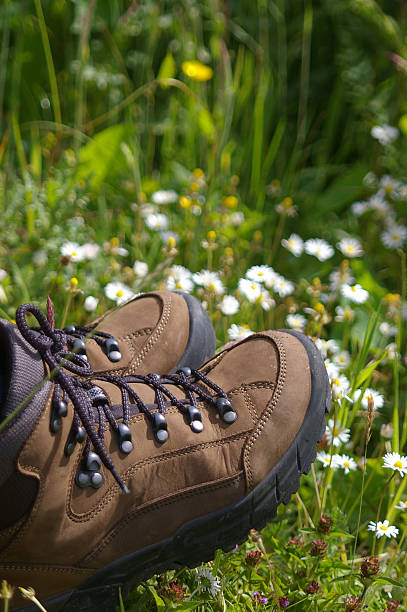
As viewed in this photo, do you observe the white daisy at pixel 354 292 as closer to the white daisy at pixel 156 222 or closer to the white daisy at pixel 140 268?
the white daisy at pixel 140 268

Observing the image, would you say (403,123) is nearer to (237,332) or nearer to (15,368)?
(237,332)

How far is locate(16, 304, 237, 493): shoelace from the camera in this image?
1.34 m

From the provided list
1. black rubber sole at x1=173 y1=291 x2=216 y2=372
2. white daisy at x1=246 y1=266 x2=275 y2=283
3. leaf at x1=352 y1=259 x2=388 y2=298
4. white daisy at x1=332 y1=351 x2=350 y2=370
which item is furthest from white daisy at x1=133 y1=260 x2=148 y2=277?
leaf at x1=352 y1=259 x2=388 y2=298

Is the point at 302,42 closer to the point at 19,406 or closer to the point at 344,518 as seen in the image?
the point at 344,518

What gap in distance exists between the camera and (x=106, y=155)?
2.84m

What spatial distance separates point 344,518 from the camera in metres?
1.58

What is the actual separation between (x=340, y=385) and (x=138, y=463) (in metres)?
0.66

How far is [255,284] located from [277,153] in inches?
49.7

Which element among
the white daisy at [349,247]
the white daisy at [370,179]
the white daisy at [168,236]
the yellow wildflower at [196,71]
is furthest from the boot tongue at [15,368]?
the white daisy at [370,179]

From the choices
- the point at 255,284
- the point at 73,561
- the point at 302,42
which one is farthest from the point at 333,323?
the point at 302,42

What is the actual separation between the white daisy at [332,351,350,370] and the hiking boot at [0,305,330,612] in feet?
1.71

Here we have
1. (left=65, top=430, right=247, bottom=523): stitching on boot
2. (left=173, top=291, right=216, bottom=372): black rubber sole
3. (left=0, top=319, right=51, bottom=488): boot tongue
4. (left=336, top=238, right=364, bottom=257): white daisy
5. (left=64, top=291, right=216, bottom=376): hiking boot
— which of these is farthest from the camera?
(left=336, top=238, right=364, bottom=257): white daisy

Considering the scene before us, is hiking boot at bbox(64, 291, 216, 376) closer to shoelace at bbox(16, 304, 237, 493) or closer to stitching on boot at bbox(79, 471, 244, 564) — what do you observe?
shoelace at bbox(16, 304, 237, 493)

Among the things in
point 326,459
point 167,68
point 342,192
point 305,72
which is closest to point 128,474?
point 326,459
